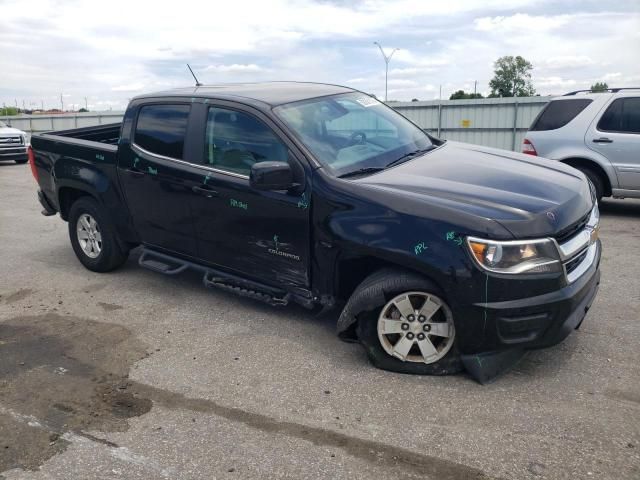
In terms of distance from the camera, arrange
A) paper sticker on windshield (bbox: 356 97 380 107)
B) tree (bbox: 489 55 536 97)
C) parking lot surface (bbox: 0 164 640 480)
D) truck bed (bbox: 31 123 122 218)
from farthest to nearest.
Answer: tree (bbox: 489 55 536 97)
truck bed (bbox: 31 123 122 218)
paper sticker on windshield (bbox: 356 97 380 107)
parking lot surface (bbox: 0 164 640 480)

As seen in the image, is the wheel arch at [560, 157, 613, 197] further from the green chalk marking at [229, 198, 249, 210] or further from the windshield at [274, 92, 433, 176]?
the green chalk marking at [229, 198, 249, 210]

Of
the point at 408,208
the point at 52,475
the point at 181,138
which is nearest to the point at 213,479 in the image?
the point at 52,475

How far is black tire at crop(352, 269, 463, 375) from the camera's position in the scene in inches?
144

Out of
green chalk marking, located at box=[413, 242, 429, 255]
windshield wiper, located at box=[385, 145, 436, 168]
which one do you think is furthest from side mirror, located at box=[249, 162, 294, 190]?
green chalk marking, located at box=[413, 242, 429, 255]

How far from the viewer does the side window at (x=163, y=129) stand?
16.3 feet

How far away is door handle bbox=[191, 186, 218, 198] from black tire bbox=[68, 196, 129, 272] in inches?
58.7

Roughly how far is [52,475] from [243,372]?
133 cm

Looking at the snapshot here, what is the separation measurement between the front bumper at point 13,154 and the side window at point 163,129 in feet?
48.5

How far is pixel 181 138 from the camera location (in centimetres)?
492

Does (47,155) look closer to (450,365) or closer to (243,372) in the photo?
(243,372)

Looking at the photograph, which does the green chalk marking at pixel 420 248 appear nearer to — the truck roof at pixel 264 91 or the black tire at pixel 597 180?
the truck roof at pixel 264 91

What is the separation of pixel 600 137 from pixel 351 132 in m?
5.18

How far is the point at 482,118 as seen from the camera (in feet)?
57.4

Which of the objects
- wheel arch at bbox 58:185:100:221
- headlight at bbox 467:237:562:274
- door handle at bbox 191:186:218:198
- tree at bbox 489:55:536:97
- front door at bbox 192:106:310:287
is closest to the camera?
headlight at bbox 467:237:562:274
